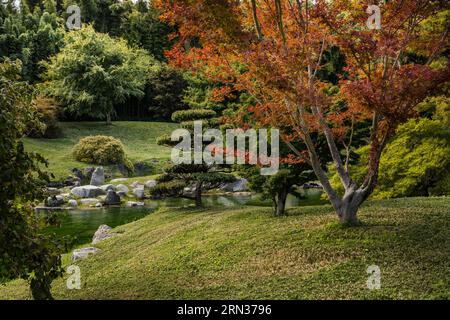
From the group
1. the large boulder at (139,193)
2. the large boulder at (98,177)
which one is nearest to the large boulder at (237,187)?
the large boulder at (139,193)

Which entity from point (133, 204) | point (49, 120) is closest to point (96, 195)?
point (133, 204)

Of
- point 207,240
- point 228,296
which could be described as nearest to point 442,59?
point 207,240

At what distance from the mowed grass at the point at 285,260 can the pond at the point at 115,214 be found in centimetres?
472

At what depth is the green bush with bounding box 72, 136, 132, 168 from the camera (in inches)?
1118

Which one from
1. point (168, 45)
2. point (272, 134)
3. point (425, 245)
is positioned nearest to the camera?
point (425, 245)

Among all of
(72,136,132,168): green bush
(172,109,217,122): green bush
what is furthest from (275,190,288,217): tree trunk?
(72,136,132,168): green bush

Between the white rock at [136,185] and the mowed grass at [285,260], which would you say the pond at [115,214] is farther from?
Result: the mowed grass at [285,260]

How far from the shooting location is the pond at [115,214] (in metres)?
15.5

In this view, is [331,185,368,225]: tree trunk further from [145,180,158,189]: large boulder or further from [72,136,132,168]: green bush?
[72,136,132,168]: green bush

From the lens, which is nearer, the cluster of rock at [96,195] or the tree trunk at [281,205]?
the tree trunk at [281,205]

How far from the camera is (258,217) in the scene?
11.2 metres

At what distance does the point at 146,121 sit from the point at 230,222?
3319 cm
